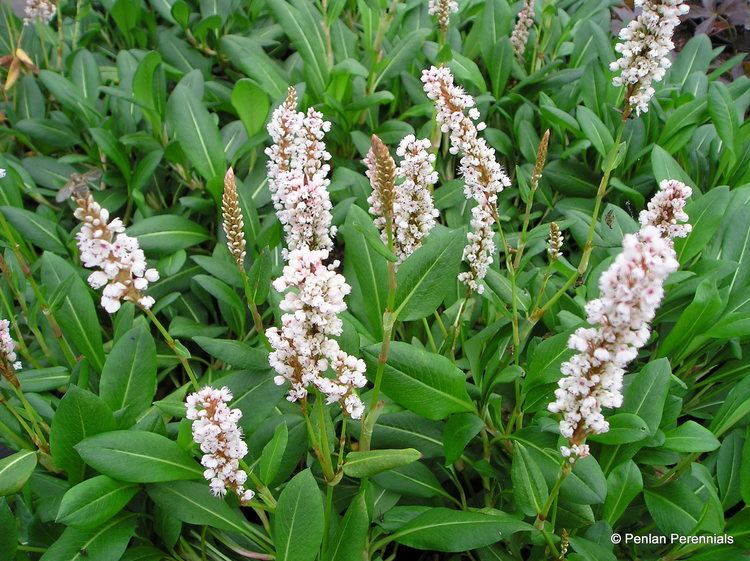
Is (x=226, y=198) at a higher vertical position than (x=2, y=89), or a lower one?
higher

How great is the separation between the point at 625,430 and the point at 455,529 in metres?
0.58

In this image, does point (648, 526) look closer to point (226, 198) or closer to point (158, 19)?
point (226, 198)

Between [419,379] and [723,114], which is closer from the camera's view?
[419,379]

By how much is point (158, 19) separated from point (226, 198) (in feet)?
11.4

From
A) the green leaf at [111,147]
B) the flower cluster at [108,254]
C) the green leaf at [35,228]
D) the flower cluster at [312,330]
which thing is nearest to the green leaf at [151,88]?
the green leaf at [111,147]

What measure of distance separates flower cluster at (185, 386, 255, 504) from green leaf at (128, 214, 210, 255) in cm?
141

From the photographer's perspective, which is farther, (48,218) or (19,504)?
Answer: (48,218)

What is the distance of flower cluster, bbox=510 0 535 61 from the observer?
364 centimetres

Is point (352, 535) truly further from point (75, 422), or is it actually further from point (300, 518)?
point (75, 422)

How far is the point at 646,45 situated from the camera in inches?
81.1

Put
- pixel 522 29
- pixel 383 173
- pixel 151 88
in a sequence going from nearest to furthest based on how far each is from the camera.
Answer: pixel 383 173
pixel 151 88
pixel 522 29

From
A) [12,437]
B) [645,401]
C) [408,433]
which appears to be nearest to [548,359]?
[645,401]

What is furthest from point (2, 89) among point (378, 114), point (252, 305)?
point (252, 305)

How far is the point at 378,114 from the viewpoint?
3773 mm
